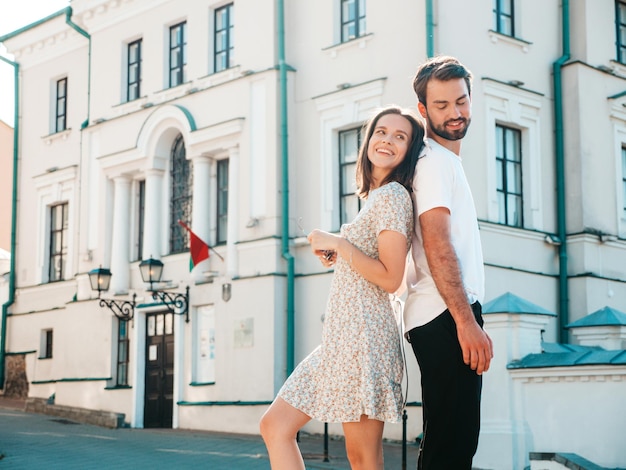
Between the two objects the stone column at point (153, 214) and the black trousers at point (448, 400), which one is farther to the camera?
the stone column at point (153, 214)

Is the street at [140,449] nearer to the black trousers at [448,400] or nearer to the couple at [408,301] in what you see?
the couple at [408,301]

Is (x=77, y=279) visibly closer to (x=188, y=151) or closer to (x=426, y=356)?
(x=188, y=151)

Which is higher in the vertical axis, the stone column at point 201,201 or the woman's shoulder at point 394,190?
the stone column at point 201,201

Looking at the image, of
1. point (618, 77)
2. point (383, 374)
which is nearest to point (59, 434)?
point (618, 77)

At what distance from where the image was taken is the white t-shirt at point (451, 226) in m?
4.01

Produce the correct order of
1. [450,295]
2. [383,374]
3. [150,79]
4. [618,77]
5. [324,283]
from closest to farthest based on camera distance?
1. [450,295]
2. [383,374]
3. [324,283]
4. [618,77]
5. [150,79]

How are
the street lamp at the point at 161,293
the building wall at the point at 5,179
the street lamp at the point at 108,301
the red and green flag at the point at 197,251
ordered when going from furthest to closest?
the building wall at the point at 5,179 → the street lamp at the point at 108,301 → the street lamp at the point at 161,293 → the red and green flag at the point at 197,251

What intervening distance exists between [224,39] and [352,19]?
10.3ft

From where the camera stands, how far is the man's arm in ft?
12.6

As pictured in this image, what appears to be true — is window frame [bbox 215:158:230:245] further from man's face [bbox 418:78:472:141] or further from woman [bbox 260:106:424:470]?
man's face [bbox 418:78:472:141]

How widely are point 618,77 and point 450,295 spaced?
17058 millimetres

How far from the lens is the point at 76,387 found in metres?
22.6

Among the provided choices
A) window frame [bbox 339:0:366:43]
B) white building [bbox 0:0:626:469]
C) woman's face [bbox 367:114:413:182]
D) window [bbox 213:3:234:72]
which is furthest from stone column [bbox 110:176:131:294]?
woman's face [bbox 367:114:413:182]

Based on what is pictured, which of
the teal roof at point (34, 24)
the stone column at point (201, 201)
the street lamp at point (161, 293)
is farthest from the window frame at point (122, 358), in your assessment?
the teal roof at point (34, 24)
